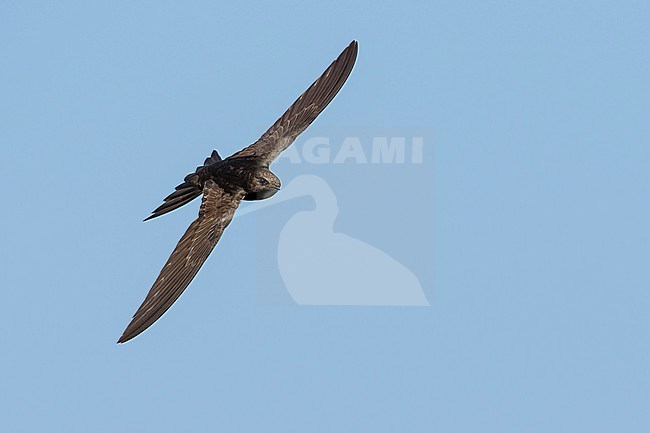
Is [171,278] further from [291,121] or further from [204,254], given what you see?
[291,121]

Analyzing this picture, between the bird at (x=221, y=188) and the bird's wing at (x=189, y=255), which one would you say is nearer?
the bird's wing at (x=189, y=255)

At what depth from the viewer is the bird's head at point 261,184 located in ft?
54.2

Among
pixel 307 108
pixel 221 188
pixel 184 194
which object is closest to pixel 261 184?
pixel 221 188

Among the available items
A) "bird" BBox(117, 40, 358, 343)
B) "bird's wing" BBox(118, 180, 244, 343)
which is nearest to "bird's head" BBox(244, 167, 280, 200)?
"bird" BBox(117, 40, 358, 343)

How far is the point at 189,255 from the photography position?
15.8m

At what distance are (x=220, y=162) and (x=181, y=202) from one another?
2.16 feet

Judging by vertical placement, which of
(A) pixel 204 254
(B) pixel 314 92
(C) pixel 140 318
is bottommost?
(C) pixel 140 318

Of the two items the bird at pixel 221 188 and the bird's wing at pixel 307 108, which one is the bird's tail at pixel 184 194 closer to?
the bird at pixel 221 188

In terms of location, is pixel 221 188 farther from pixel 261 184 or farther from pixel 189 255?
pixel 189 255

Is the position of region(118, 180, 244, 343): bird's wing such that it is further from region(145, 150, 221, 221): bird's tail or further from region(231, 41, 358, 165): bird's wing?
region(231, 41, 358, 165): bird's wing

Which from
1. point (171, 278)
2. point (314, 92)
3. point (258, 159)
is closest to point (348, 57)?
point (314, 92)

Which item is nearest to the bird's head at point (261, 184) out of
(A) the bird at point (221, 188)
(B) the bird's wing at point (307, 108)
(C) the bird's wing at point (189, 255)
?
(A) the bird at point (221, 188)

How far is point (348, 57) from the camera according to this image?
61.1ft

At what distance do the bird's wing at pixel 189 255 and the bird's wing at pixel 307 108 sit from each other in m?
1.43
